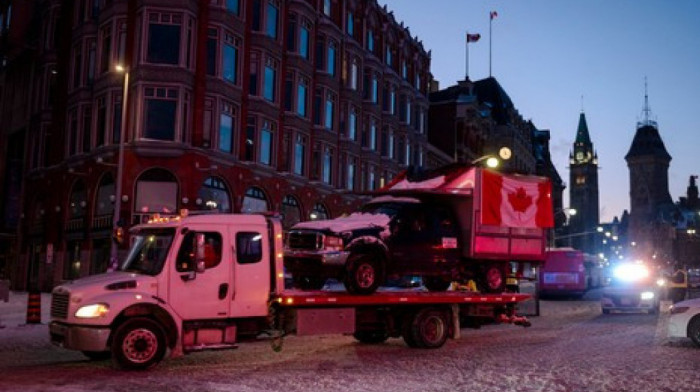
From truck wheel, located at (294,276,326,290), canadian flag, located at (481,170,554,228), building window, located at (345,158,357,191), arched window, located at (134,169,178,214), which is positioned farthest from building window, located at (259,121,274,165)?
truck wheel, located at (294,276,326,290)

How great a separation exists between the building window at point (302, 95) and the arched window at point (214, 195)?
316 inches

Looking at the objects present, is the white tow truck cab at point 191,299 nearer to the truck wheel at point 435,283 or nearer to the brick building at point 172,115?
the truck wheel at point 435,283

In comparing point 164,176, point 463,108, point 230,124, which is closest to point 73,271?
point 164,176

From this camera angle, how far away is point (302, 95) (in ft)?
135

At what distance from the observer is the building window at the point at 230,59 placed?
34406 millimetres

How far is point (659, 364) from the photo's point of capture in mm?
12844

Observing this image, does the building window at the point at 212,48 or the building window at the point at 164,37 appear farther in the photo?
the building window at the point at 212,48

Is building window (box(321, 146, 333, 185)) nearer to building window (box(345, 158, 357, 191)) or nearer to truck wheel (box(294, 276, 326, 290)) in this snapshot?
building window (box(345, 158, 357, 191))

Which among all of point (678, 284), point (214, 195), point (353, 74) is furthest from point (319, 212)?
point (678, 284)

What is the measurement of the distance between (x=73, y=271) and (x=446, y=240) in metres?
26.1

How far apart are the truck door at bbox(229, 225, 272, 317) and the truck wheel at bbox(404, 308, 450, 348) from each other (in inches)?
146

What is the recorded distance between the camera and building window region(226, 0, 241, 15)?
3480cm

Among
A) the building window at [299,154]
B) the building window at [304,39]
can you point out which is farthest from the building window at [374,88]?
the building window at [299,154]

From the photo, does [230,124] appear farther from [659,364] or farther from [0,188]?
[659,364]
